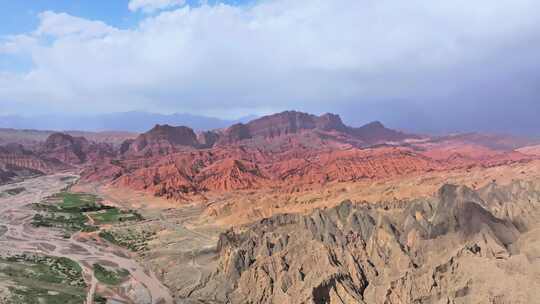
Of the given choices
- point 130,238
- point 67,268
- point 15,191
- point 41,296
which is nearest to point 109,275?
point 67,268

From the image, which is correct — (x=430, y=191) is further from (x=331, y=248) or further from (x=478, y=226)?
(x=331, y=248)

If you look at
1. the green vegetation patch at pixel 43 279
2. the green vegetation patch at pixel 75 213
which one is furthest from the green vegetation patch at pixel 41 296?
the green vegetation patch at pixel 75 213

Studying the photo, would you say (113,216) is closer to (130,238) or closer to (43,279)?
(130,238)

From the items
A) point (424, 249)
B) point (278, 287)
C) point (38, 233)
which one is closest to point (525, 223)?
point (424, 249)

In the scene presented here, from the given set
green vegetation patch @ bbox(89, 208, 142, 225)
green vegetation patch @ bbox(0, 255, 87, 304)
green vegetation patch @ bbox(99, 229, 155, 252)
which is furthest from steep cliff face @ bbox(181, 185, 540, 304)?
green vegetation patch @ bbox(89, 208, 142, 225)

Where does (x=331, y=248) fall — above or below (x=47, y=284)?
above

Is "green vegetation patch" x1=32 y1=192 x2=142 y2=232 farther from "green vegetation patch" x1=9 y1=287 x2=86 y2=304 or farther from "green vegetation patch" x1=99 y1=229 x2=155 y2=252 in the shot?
"green vegetation patch" x1=9 y1=287 x2=86 y2=304
